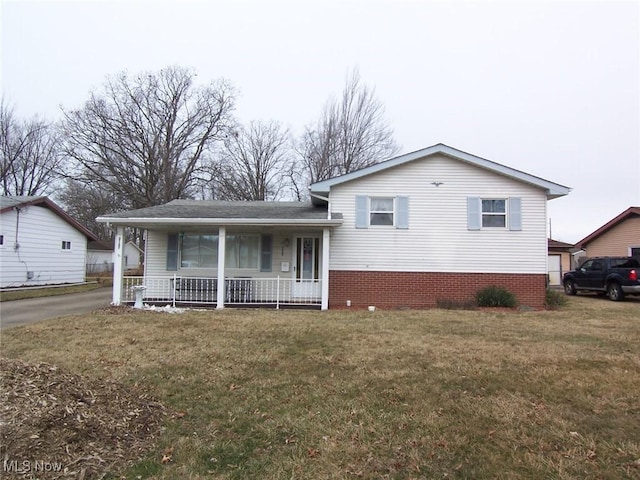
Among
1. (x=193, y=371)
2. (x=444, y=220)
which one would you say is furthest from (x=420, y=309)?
(x=193, y=371)

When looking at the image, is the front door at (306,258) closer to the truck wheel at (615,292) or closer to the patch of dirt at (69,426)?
the patch of dirt at (69,426)

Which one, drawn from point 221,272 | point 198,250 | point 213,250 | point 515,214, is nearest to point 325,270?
point 221,272

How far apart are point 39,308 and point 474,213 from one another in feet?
44.0

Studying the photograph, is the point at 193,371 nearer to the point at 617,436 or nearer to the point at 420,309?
the point at 617,436

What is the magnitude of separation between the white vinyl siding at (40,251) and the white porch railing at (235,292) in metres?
8.41

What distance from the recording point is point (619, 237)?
20.7m

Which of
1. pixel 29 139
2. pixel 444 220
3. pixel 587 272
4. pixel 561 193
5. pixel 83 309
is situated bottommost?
pixel 83 309

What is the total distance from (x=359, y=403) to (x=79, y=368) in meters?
3.80

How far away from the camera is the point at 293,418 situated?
4.05 meters

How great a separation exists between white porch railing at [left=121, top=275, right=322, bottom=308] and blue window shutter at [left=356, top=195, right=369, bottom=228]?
2286 mm

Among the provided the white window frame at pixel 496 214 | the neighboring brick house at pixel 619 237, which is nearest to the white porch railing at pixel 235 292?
the white window frame at pixel 496 214

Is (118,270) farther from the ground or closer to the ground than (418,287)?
farther from the ground

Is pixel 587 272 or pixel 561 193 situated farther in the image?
pixel 587 272

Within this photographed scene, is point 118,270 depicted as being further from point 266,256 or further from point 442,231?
point 442,231
